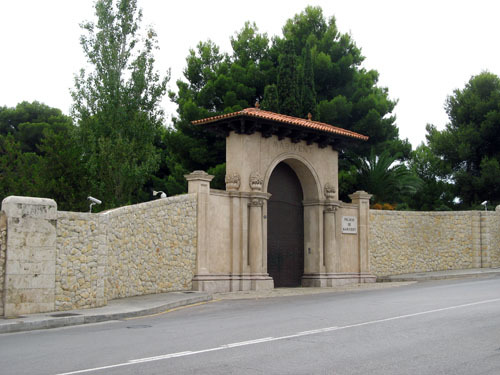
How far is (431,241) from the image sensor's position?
28.1 metres

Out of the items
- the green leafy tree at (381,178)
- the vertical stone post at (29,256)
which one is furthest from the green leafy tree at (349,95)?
the vertical stone post at (29,256)

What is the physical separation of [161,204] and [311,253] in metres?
7.61

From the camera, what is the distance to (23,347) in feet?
28.8

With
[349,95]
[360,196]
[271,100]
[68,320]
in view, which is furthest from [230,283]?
[349,95]

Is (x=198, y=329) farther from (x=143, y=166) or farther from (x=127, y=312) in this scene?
(x=143, y=166)

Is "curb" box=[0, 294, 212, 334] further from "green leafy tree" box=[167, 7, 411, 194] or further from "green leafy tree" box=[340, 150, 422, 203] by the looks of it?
"green leafy tree" box=[340, 150, 422, 203]

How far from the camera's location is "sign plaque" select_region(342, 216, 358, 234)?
24438mm

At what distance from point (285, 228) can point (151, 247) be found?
6.92 m

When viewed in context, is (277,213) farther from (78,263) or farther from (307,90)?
(307,90)

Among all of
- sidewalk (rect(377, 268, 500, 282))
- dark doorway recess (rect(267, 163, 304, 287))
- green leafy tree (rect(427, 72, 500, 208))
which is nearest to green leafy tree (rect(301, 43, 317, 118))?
dark doorway recess (rect(267, 163, 304, 287))

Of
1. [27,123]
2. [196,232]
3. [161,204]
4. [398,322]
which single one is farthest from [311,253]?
[27,123]

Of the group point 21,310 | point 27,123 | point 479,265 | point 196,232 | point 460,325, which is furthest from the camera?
point 27,123

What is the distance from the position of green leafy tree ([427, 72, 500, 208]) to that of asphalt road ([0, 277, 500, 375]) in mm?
27022

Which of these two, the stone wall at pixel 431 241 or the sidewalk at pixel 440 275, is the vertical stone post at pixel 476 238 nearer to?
the stone wall at pixel 431 241
